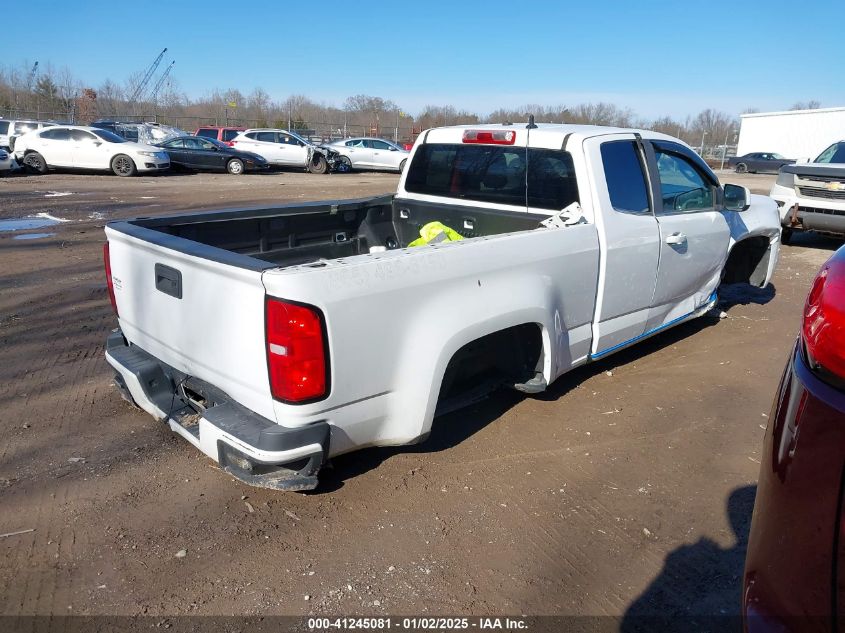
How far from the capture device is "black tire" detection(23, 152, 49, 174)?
20500mm

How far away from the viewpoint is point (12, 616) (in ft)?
8.04

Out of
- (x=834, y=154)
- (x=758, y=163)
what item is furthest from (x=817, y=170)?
(x=758, y=163)

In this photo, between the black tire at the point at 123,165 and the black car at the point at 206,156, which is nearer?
the black tire at the point at 123,165

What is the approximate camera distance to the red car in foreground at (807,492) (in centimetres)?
138

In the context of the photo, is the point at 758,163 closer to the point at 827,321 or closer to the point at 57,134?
the point at 57,134

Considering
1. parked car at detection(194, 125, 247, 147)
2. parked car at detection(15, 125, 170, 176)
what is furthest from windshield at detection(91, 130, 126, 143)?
parked car at detection(194, 125, 247, 147)

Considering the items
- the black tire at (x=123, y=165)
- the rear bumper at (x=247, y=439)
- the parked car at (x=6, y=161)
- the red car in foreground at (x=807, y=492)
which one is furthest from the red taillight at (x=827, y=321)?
the parked car at (x=6, y=161)

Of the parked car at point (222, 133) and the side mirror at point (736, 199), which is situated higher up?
the parked car at point (222, 133)

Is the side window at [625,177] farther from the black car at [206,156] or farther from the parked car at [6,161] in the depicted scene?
the black car at [206,156]

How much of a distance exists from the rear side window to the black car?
65.8 feet

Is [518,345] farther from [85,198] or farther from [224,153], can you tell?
[224,153]

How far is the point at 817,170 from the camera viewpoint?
31.5 ft

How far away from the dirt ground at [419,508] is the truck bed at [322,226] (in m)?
1.24

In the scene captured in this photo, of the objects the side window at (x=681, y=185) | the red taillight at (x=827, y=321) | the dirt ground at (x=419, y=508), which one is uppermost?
the side window at (x=681, y=185)
